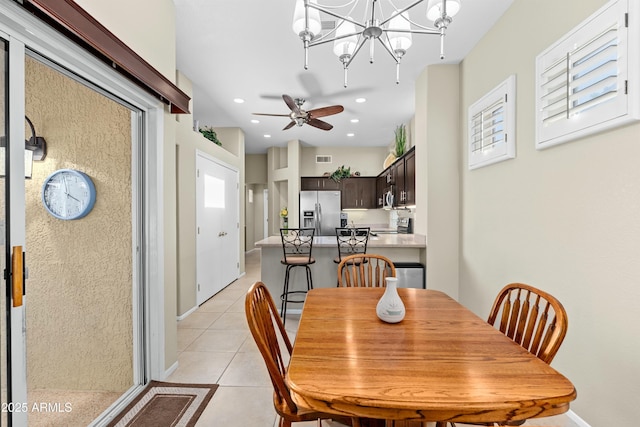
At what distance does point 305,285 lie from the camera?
150 inches

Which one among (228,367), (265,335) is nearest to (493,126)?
(265,335)

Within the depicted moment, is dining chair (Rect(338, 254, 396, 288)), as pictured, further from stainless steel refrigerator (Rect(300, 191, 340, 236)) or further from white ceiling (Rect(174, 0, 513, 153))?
stainless steel refrigerator (Rect(300, 191, 340, 236))

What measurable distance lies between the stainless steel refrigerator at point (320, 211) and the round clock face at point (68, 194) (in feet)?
16.3

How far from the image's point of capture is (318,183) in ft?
23.7

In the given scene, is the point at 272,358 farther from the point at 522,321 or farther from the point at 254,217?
the point at 254,217

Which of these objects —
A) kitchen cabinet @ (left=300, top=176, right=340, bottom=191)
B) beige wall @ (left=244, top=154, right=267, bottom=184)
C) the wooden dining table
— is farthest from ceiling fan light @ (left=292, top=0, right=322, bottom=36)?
beige wall @ (left=244, top=154, right=267, bottom=184)

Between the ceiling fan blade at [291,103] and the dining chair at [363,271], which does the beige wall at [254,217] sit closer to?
the ceiling fan blade at [291,103]

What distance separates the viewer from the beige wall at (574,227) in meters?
1.49

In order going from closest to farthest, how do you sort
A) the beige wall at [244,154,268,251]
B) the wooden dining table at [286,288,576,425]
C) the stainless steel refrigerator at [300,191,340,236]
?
the wooden dining table at [286,288,576,425] → the stainless steel refrigerator at [300,191,340,236] → the beige wall at [244,154,268,251]

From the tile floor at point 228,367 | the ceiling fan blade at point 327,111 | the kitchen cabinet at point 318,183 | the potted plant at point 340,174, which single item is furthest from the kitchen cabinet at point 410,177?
the kitchen cabinet at point 318,183

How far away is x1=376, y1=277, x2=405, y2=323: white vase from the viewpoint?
137cm

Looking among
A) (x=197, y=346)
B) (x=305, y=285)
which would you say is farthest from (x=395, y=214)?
(x=197, y=346)

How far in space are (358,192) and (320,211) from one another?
106cm

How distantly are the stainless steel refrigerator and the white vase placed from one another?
5386mm
